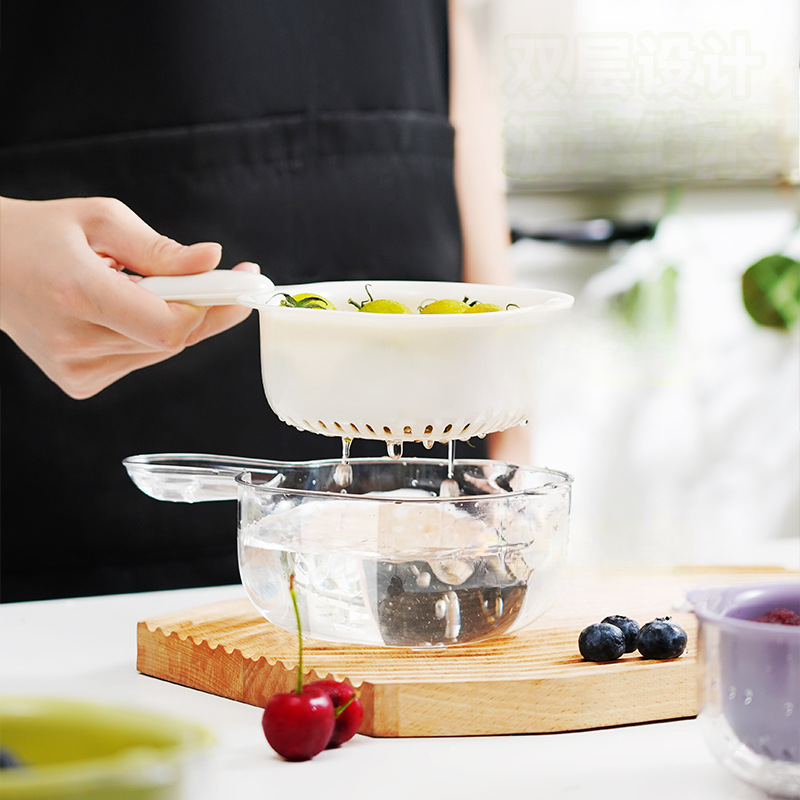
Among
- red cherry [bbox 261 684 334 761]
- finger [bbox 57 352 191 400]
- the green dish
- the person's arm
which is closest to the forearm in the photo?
the person's arm

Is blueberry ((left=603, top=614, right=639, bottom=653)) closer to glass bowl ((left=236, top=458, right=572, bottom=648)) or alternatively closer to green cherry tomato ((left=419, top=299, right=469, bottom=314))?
glass bowl ((left=236, top=458, right=572, bottom=648))

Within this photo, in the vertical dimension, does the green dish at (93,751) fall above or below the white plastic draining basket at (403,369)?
below

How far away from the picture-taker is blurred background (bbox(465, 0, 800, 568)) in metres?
2.24

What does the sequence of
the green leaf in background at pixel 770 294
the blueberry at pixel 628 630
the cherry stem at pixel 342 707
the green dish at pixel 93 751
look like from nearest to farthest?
the green dish at pixel 93 751, the cherry stem at pixel 342 707, the blueberry at pixel 628 630, the green leaf in background at pixel 770 294

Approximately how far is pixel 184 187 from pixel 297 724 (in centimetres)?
77

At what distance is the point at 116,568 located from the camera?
1281mm

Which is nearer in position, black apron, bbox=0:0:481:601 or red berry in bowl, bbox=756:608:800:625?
red berry in bowl, bbox=756:608:800:625

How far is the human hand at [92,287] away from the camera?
34.1 inches

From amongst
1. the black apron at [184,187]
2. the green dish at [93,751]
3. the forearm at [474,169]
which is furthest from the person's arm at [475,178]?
the green dish at [93,751]

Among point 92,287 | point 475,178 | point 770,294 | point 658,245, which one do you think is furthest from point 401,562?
point 770,294

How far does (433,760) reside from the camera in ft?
2.11

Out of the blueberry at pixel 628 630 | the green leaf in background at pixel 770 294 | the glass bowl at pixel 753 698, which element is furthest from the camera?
the green leaf in background at pixel 770 294

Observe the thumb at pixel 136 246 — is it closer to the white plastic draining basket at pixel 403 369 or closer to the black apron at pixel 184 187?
the white plastic draining basket at pixel 403 369

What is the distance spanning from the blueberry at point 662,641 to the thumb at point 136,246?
1.30 feet
